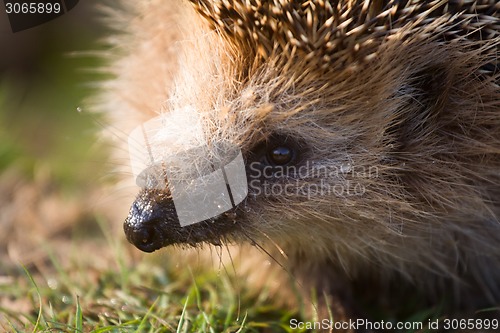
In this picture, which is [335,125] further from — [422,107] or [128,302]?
[128,302]

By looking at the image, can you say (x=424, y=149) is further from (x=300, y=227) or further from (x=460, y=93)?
(x=300, y=227)

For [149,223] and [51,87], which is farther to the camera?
[51,87]

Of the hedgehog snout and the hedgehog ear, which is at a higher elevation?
the hedgehog ear

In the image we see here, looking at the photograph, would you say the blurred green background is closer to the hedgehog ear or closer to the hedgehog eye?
the hedgehog eye

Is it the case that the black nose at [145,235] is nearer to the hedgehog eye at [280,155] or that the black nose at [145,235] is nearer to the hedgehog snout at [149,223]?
the hedgehog snout at [149,223]

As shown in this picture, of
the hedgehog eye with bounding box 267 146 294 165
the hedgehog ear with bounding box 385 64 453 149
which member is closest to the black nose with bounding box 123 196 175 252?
the hedgehog eye with bounding box 267 146 294 165

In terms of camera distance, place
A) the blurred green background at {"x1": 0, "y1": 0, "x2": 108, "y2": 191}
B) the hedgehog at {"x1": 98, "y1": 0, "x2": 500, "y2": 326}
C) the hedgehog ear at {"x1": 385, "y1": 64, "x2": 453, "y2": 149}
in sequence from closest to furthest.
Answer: the hedgehog at {"x1": 98, "y1": 0, "x2": 500, "y2": 326} → the hedgehog ear at {"x1": 385, "y1": 64, "x2": 453, "y2": 149} → the blurred green background at {"x1": 0, "y1": 0, "x2": 108, "y2": 191}

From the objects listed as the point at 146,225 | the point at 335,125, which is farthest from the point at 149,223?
the point at 335,125
